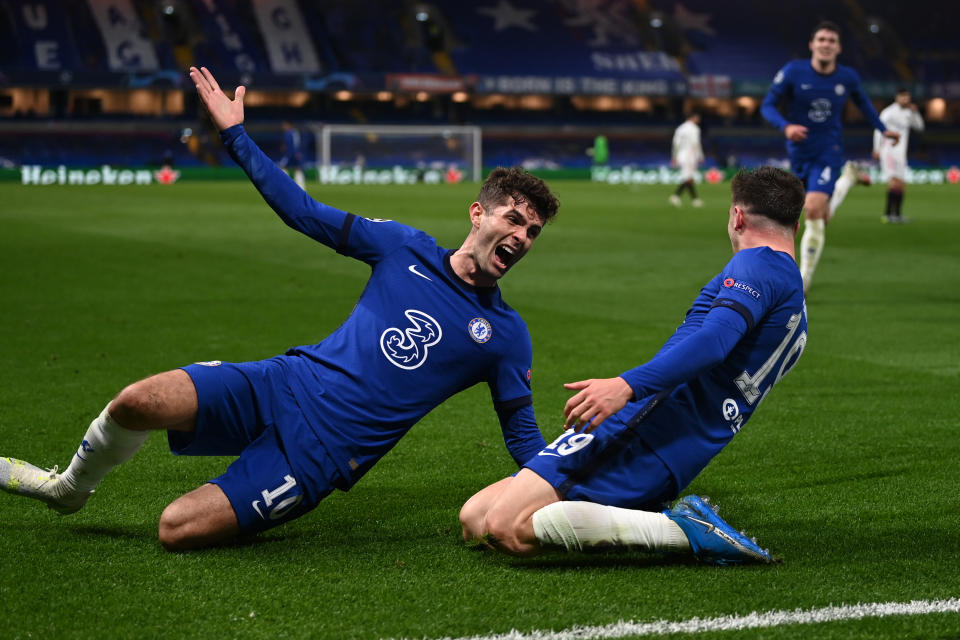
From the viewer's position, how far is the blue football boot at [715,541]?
3.79 meters

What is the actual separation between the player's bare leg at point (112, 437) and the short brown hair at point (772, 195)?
6.28ft

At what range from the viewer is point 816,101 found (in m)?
11.3

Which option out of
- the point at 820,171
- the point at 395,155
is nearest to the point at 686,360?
the point at 820,171

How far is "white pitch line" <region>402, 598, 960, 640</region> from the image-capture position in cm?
319

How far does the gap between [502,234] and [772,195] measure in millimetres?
892

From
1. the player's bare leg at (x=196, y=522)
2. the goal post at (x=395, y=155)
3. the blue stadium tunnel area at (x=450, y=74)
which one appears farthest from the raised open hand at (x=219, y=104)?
the blue stadium tunnel area at (x=450, y=74)

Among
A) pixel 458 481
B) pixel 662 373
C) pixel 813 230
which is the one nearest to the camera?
pixel 662 373

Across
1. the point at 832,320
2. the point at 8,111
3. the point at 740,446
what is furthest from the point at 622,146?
the point at 740,446

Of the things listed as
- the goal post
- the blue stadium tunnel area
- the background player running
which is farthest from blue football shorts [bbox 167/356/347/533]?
the blue stadium tunnel area

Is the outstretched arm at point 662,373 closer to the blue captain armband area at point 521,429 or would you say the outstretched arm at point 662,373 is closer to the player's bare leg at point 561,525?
A: the player's bare leg at point 561,525

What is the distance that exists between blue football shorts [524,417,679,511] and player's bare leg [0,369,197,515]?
1200 mm

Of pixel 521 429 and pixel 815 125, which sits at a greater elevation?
pixel 815 125

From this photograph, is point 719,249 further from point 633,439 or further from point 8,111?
point 8,111

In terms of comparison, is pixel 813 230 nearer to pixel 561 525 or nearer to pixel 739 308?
pixel 739 308
